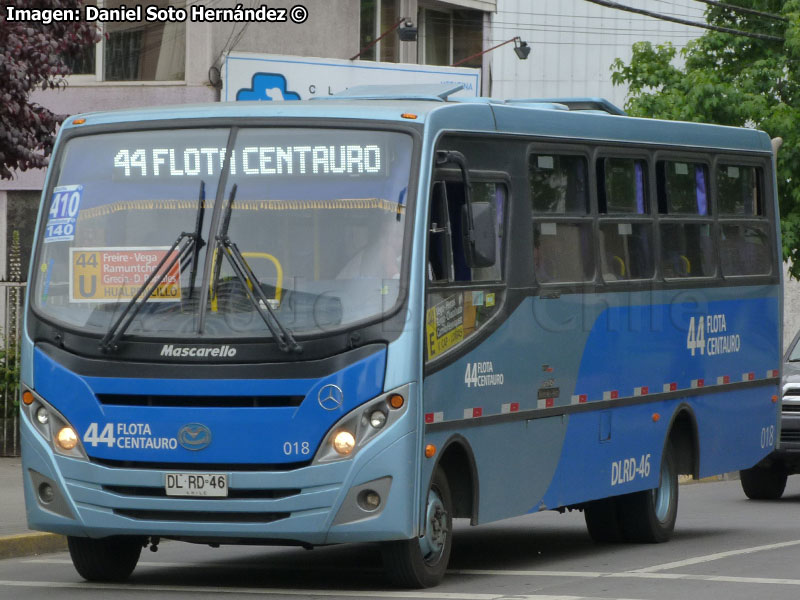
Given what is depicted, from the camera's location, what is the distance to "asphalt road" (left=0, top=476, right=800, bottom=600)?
32.2ft

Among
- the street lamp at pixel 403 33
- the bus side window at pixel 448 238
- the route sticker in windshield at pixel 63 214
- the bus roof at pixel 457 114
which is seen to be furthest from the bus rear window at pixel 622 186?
the street lamp at pixel 403 33

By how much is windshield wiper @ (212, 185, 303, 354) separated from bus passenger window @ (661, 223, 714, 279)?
171 inches

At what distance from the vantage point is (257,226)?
381 inches

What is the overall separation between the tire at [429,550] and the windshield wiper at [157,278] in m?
1.80

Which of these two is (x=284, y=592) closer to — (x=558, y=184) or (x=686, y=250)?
(x=558, y=184)

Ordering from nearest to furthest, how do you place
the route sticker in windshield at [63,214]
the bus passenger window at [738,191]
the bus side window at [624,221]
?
1. the route sticker in windshield at [63,214]
2. the bus side window at [624,221]
3. the bus passenger window at [738,191]

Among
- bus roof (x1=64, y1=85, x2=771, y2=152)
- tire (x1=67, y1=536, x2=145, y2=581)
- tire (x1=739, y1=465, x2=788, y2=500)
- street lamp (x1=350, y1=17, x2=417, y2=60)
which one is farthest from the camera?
street lamp (x1=350, y1=17, x2=417, y2=60)

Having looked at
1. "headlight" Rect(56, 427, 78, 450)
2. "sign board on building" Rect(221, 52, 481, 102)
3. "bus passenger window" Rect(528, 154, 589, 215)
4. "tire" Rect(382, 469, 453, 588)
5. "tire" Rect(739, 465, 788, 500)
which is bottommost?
"tire" Rect(739, 465, 788, 500)

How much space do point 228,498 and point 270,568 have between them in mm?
2093

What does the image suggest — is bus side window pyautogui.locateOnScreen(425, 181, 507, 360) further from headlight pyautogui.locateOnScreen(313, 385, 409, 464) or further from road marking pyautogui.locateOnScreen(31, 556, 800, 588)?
road marking pyautogui.locateOnScreen(31, 556, 800, 588)

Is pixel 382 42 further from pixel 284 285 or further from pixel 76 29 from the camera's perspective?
pixel 284 285

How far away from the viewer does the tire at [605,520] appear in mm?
13133

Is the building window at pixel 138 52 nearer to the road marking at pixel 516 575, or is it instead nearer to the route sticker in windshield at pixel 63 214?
the road marking at pixel 516 575

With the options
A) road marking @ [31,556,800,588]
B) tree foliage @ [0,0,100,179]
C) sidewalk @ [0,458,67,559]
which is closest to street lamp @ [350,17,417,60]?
tree foliage @ [0,0,100,179]
